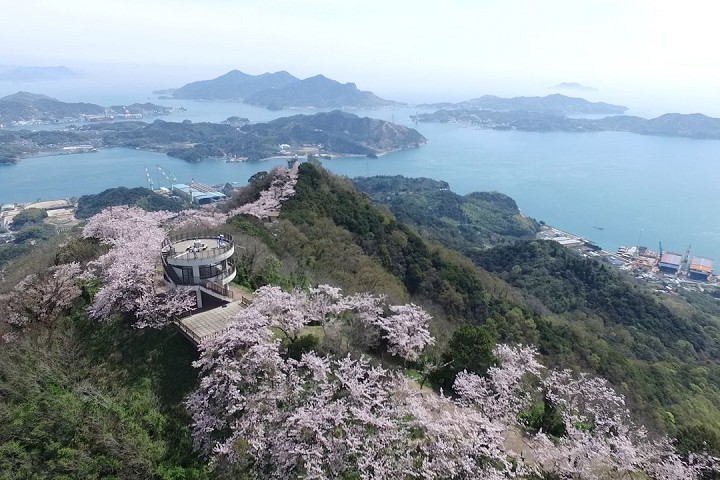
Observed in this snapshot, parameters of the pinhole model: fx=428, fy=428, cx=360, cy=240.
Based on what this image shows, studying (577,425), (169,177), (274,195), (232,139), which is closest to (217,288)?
(577,425)

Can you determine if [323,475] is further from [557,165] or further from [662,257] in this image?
[557,165]

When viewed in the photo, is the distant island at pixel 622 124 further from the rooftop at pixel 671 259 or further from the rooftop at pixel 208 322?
the rooftop at pixel 208 322

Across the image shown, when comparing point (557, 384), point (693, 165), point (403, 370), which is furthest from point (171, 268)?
point (693, 165)

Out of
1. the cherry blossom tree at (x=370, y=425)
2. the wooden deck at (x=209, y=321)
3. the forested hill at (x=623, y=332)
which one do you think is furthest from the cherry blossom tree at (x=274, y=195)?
the cherry blossom tree at (x=370, y=425)

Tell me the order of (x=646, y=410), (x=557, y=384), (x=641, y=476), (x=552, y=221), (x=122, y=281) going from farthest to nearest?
(x=552, y=221) < (x=646, y=410) < (x=122, y=281) < (x=557, y=384) < (x=641, y=476)

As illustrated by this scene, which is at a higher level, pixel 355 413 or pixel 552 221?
pixel 355 413

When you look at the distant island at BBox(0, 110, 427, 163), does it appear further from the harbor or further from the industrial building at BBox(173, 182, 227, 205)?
the harbor

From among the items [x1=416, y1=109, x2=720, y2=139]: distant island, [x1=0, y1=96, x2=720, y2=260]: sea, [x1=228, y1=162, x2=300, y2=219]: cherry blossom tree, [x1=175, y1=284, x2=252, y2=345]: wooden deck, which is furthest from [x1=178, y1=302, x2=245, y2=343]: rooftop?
[x1=416, y1=109, x2=720, y2=139]: distant island

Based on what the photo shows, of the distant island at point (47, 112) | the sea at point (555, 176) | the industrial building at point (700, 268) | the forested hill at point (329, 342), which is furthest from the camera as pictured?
the distant island at point (47, 112)
